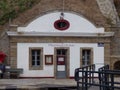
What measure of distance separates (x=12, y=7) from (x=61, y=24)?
14.6 ft

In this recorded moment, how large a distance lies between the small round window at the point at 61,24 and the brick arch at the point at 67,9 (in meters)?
0.90

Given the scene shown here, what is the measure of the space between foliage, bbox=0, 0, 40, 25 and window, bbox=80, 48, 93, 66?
5.36 meters

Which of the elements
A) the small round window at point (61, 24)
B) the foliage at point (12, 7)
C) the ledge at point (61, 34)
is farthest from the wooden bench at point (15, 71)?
the small round window at point (61, 24)

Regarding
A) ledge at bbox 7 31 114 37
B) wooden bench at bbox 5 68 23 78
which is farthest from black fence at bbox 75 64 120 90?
ledge at bbox 7 31 114 37

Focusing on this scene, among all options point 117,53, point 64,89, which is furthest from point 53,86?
point 117,53

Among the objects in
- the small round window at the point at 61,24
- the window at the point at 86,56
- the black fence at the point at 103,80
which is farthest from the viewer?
the window at the point at 86,56

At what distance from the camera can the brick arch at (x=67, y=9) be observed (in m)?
37.0

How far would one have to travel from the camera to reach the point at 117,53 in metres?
37.5

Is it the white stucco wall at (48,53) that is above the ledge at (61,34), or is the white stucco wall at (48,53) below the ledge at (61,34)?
below

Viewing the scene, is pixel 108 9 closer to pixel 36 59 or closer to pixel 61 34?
pixel 61 34

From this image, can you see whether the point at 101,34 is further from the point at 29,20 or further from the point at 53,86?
the point at 53,86

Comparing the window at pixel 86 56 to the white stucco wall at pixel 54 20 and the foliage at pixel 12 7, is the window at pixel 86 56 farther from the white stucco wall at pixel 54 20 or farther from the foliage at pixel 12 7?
the foliage at pixel 12 7

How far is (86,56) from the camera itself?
37.1 m

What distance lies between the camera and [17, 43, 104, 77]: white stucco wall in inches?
1431
